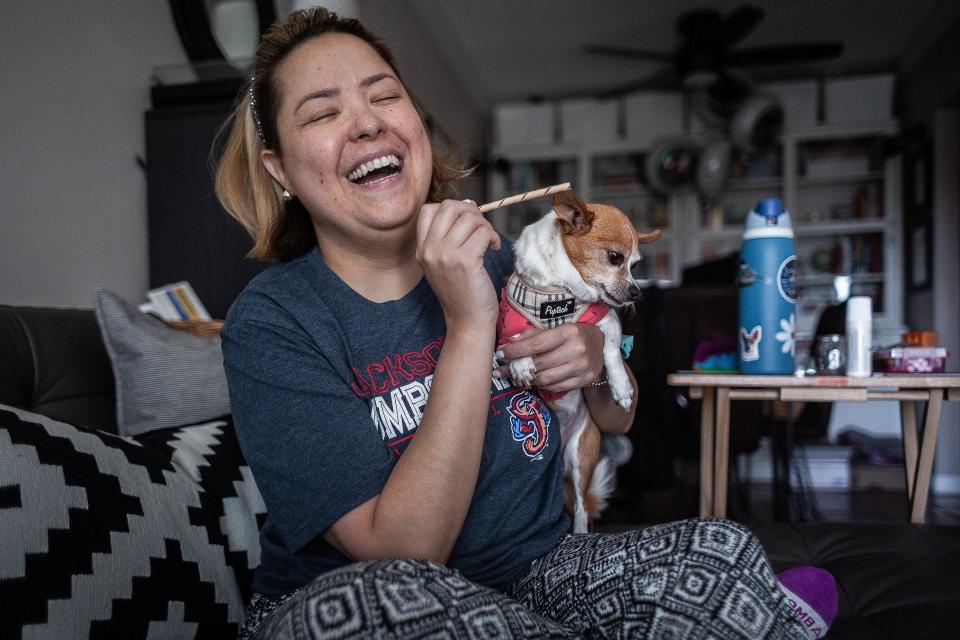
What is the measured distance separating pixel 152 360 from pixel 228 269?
623 mm

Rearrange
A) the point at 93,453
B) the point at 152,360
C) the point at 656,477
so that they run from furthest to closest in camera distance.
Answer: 1. the point at 656,477
2. the point at 152,360
3. the point at 93,453

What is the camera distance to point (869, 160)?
555 cm

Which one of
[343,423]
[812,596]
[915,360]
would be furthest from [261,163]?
[915,360]

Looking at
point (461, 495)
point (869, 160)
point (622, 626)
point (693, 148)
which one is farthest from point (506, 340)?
point (869, 160)

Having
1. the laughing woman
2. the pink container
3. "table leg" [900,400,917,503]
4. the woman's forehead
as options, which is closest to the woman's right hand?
the laughing woman

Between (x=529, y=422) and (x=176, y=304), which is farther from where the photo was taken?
(x=176, y=304)

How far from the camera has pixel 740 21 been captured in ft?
13.4

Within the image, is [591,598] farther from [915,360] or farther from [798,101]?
[798,101]

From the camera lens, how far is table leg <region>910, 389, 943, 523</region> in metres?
1.47

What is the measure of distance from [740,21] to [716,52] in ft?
1.72

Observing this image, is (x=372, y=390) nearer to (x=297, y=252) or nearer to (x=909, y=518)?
(x=297, y=252)

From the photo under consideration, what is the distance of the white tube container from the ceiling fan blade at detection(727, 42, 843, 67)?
11.4 ft

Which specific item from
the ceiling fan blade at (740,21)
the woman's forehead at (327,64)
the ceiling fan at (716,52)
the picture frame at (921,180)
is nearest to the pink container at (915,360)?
the woman's forehead at (327,64)

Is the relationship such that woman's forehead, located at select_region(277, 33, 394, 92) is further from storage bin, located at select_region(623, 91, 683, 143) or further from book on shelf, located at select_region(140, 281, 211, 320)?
storage bin, located at select_region(623, 91, 683, 143)
